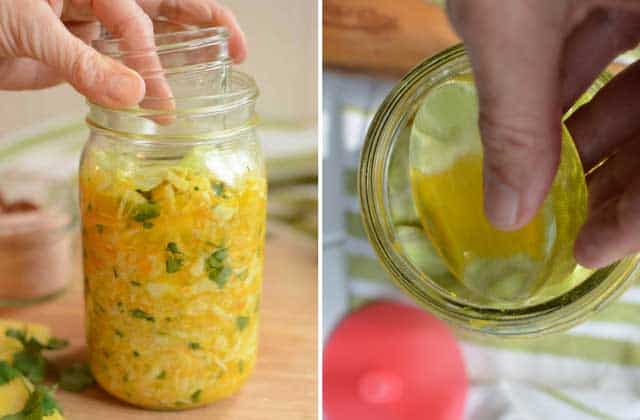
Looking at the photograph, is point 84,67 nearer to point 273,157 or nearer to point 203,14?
point 203,14

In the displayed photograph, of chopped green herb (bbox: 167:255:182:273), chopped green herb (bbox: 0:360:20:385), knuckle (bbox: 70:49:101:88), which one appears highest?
knuckle (bbox: 70:49:101:88)

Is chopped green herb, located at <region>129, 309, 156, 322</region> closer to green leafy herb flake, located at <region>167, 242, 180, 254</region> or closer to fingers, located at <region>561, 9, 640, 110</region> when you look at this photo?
green leafy herb flake, located at <region>167, 242, 180, 254</region>

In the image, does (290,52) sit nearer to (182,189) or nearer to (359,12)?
(359,12)

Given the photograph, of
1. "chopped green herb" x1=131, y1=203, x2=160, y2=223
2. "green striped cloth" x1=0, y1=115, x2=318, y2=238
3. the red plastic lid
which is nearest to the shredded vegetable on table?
"chopped green herb" x1=131, y1=203, x2=160, y2=223

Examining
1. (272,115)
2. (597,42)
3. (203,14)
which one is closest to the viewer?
(597,42)

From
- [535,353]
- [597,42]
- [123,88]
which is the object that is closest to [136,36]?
[123,88]

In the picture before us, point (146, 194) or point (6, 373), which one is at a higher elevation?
point (146, 194)

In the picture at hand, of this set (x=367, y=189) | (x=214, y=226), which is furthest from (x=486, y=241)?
(x=214, y=226)
